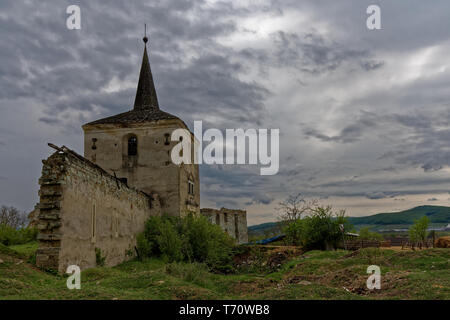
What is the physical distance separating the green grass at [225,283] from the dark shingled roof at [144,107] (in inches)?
560

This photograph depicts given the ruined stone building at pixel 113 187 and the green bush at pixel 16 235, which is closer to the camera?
the ruined stone building at pixel 113 187

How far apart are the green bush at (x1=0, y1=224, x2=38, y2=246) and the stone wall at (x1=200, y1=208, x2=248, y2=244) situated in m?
20.4

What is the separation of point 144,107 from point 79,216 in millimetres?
15730

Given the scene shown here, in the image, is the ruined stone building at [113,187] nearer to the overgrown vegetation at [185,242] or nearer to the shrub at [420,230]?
the overgrown vegetation at [185,242]

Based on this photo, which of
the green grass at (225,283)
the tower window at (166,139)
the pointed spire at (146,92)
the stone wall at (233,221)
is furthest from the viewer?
the stone wall at (233,221)

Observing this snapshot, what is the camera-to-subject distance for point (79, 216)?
1323 centimetres

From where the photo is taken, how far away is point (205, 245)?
2052 cm

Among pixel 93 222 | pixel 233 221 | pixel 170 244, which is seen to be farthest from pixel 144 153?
pixel 233 221

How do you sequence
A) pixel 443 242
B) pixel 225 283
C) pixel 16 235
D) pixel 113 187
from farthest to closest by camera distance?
1. pixel 443 242
2. pixel 16 235
3. pixel 113 187
4. pixel 225 283

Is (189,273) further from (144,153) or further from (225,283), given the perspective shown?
(144,153)

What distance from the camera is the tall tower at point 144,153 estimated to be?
79.2 feet

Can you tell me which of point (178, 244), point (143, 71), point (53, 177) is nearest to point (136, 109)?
point (143, 71)

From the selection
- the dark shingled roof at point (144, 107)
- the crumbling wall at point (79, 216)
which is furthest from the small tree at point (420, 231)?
the crumbling wall at point (79, 216)
